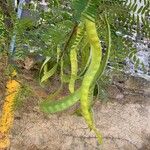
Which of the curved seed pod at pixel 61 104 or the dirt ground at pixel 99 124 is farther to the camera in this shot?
the dirt ground at pixel 99 124

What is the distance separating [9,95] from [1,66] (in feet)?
0.77

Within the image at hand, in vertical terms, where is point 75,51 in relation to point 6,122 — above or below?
above

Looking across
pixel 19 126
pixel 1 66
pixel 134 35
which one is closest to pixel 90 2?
pixel 134 35

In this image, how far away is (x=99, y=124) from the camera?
Result: 298 cm

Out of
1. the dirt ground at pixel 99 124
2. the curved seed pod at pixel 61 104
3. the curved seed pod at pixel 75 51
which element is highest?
the curved seed pod at pixel 75 51

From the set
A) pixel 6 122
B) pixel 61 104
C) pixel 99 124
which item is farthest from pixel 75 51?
pixel 99 124

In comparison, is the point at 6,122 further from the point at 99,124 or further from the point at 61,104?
the point at 61,104

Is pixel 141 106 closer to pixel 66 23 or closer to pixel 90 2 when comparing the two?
pixel 66 23

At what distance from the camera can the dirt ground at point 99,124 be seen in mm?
2784

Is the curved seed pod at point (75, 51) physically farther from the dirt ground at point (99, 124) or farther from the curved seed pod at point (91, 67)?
the dirt ground at point (99, 124)

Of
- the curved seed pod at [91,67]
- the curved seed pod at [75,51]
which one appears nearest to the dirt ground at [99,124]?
the curved seed pod at [75,51]

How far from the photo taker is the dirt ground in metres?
2.78

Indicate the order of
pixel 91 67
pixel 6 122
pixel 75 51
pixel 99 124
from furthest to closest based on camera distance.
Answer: pixel 99 124
pixel 6 122
pixel 75 51
pixel 91 67

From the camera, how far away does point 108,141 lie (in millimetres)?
2957
